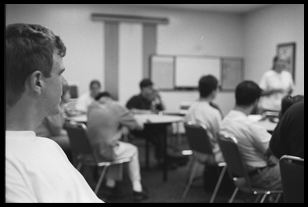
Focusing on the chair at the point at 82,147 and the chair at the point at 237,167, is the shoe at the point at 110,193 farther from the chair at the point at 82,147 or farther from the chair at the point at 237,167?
the chair at the point at 237,167

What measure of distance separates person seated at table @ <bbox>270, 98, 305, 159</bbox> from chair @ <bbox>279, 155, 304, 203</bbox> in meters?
0.14

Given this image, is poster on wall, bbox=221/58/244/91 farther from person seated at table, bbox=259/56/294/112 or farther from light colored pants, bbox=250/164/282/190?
light colored pants, bbox=250/164/282/190

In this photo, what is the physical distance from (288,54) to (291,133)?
5032mm

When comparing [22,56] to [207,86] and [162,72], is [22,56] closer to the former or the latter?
[207,86]

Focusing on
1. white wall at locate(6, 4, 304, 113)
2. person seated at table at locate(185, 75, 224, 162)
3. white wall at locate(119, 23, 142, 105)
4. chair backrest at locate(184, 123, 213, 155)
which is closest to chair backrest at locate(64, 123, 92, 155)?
chair backrest at locate(184, 123, 213, 155)

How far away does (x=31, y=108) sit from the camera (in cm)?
65

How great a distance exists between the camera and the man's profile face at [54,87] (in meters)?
0.67

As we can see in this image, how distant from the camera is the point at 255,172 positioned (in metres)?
2.47

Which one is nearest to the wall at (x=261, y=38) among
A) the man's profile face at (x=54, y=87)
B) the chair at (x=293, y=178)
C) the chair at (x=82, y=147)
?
the chair at (x=82, y=147)

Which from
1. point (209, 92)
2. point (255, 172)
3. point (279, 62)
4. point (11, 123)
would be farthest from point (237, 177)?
point (279, 62)

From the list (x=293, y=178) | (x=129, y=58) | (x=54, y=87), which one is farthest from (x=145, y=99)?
(x=54, y=87)

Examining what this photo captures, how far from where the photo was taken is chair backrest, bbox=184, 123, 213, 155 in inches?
113
